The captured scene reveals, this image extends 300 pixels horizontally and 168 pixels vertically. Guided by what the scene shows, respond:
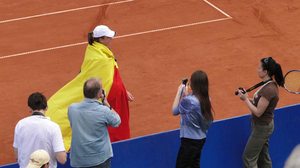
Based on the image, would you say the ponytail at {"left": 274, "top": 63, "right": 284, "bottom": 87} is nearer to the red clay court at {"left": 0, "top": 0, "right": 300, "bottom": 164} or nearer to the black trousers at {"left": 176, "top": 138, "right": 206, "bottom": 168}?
the black trousers at {"left": 176, "top": 138, "right": 206, "bottom": 168}

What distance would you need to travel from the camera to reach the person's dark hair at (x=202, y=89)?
320 inches

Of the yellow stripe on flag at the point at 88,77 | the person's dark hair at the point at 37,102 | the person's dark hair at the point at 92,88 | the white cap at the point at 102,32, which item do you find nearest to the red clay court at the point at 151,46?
the yellow stripe on flag at the point at 88,77

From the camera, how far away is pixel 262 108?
334 inches

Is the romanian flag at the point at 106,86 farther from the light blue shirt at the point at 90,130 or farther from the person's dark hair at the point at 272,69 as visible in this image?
the person's dark hair at the point at 272,69

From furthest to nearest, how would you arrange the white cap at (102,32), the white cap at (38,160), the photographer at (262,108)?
the white cap at (102,32) → the photographer at (262,108) → the white cap at (38,160)

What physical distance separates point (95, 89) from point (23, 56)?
7.94 metres

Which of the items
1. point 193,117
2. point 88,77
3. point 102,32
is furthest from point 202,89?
point 88,77

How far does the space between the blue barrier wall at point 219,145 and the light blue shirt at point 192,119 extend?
370 mm

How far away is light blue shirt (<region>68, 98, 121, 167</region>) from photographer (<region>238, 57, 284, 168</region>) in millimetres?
1788

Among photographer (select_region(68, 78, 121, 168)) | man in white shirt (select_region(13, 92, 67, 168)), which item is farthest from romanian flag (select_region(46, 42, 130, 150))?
man in white shirt (select_region(13, 92, 67, 168))

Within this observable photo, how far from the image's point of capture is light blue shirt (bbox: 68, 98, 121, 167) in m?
7.72

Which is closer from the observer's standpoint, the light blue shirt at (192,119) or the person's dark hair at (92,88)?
the person's dark hair at (92,88)

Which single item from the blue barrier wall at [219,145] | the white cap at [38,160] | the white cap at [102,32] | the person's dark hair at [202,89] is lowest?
the blue barrier wall at [219,145]

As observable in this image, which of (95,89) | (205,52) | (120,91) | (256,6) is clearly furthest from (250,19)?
(95,89)
